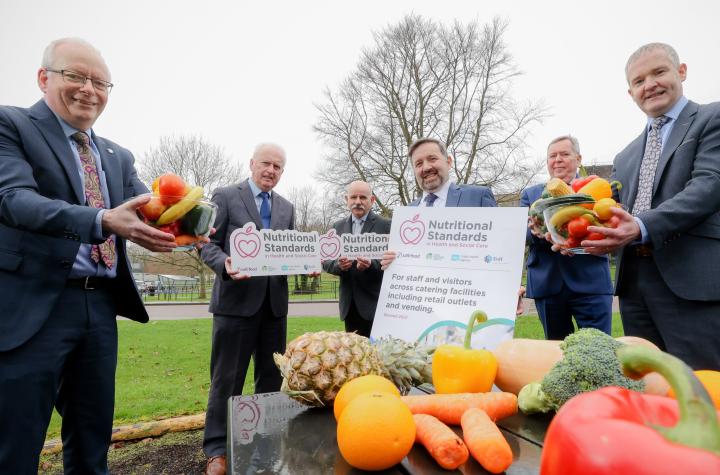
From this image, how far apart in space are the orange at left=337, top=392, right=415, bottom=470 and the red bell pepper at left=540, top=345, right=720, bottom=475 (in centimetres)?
44

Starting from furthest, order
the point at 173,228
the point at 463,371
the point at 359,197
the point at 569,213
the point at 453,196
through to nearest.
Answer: the point at 359,197 < the point at 453,196 < the point at 173,228 < the point at 569,213 < the point at 463,371

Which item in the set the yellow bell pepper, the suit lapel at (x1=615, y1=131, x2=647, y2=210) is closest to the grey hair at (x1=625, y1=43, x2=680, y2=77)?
the suit lapel at (x1=615, y1=131, x2=647, y2=210)

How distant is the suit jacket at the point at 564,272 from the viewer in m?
3.60

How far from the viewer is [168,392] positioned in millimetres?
5676

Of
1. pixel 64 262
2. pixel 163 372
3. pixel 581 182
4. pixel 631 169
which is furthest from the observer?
pixel 163 372

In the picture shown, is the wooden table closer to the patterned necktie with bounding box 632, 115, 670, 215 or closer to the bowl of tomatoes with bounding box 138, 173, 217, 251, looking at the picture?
the bowl of tomatoes with bounding box 138, 173, 217, 251

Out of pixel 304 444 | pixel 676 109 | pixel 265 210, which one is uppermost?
pixel 676 109

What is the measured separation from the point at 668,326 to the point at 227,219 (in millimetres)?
3473

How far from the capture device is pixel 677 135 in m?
2.32

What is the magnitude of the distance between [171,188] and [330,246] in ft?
7.24

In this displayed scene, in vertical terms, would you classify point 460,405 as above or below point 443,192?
below

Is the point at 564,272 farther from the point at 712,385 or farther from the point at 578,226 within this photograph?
the point at 712,385

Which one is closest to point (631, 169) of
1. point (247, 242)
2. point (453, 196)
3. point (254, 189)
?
point (453, 196)

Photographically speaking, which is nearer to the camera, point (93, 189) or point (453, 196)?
point (93, 189)
